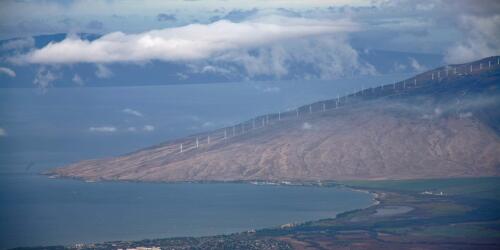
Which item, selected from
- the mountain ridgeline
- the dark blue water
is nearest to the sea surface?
the dark blue water

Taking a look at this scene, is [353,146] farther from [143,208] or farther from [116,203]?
[143,208]

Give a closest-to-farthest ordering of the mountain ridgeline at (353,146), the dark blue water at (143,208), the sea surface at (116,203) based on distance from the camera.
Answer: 1. the dark blue water at (143,208)
2. the sea surface at (116,203)
3. the mountain ridgeline at (353,146)

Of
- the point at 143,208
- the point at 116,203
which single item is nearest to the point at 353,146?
the point at 116,203

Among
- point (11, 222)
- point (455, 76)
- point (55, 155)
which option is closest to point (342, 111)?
point (455, 76)

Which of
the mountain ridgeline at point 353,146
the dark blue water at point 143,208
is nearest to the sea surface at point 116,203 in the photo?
the dark blue water at point 143,208

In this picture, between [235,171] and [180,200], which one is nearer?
[180,200]

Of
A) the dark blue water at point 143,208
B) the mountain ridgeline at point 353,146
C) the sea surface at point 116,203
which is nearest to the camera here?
the dark blue water at point 143,208

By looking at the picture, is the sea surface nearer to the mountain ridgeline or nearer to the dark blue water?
the dark blue water

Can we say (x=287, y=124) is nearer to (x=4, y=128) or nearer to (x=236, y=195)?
(x=236, y=195)

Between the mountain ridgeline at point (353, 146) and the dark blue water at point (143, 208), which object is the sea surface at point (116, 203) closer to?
the dark blue water at point (143, 208)
